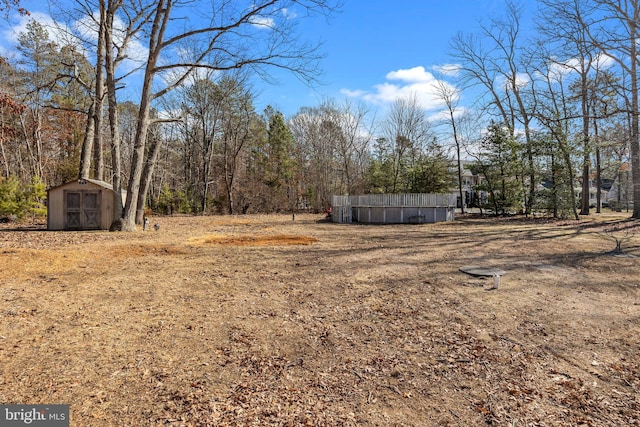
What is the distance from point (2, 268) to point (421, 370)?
6912 millimetres

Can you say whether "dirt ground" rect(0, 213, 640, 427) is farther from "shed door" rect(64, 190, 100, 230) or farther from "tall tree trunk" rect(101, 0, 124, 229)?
"shed door" rect(64, 190, 100, 230)

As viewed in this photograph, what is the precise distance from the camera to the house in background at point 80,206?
13.0 m

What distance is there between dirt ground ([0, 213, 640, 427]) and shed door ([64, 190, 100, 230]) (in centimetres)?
711

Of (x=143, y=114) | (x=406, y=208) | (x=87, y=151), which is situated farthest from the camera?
(x=406, y=208)

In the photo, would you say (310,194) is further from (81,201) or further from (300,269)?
(300,269)

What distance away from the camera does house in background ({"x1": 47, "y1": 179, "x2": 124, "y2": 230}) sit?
42.7 ft

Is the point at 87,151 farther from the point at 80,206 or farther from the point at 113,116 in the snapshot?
the point at 113,116

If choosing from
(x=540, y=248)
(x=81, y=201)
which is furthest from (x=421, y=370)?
(x=81, y=201)

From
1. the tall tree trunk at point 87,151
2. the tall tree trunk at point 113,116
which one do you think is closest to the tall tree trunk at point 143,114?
the tall tree trunk at point 113,116

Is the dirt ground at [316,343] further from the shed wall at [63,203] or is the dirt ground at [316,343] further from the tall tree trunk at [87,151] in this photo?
the tall tree trunk at [87,151]

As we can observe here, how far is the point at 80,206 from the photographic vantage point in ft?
43.9

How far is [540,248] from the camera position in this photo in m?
9.64

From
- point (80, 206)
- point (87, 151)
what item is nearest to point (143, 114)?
point (80, 206)

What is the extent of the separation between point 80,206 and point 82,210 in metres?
0.17
